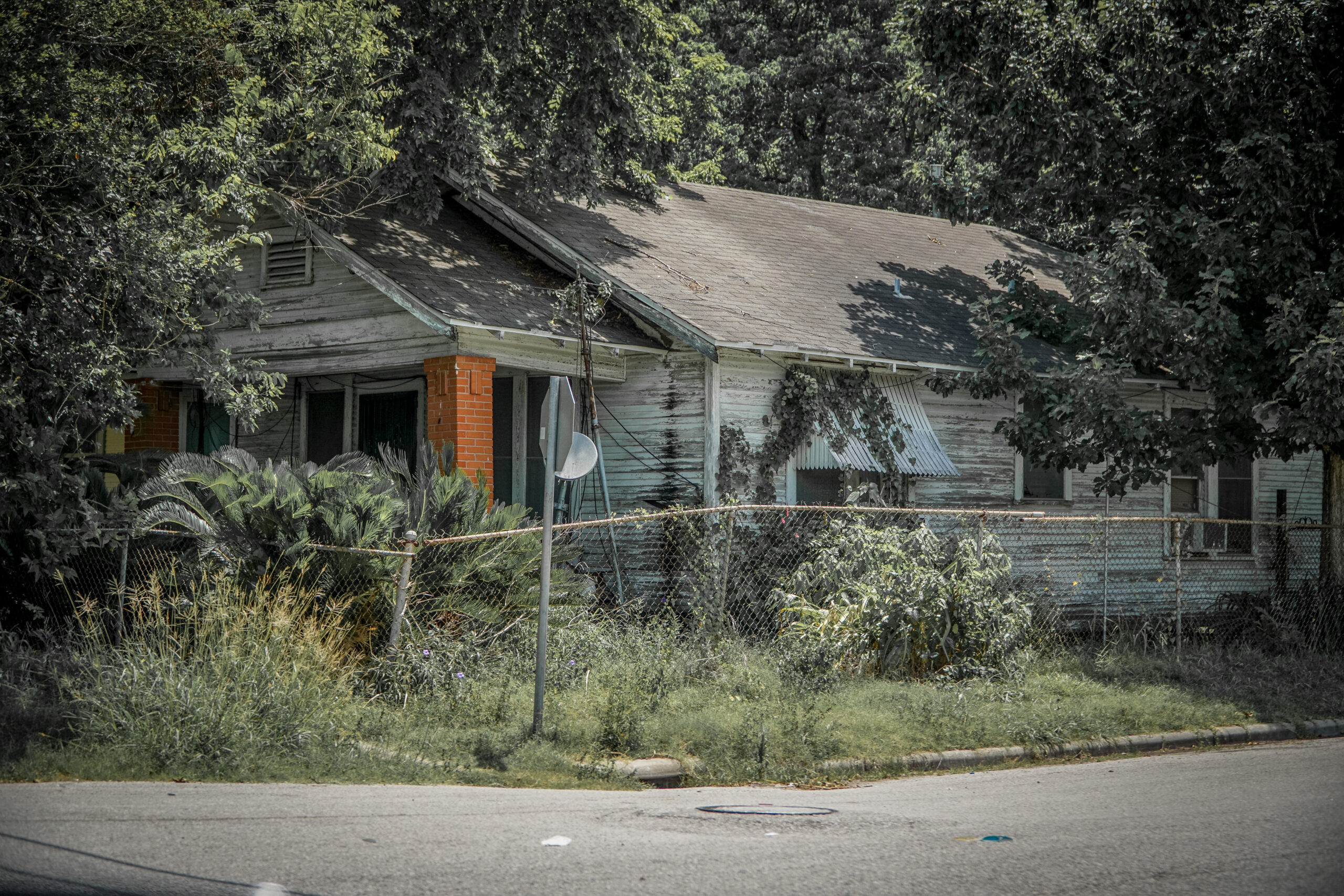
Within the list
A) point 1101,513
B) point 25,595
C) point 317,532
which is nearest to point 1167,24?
point 1101,513

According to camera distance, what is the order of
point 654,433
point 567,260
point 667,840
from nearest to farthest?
point 667,840 → point 654,433 → point 567,260

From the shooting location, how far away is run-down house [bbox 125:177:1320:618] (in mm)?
13820

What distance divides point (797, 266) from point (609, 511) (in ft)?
19.2

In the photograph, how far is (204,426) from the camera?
16.2m

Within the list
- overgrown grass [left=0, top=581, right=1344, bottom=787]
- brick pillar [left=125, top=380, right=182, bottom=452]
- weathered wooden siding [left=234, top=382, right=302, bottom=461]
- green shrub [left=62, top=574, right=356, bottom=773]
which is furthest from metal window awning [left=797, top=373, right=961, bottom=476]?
brick pillar [left=125, top=380, right=182, bottom=452]

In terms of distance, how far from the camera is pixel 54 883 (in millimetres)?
5016

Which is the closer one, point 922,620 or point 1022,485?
point 922,620

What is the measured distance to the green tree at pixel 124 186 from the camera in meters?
9.46

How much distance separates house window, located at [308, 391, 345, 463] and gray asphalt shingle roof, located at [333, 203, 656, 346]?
7.98 feet

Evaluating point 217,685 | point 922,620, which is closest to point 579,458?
point 217,685

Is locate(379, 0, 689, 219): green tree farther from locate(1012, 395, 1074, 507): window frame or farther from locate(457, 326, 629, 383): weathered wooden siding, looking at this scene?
locate(1012, 395, 1074, 507): window frame

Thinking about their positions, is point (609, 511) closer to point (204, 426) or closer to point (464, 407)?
point (464, 407)

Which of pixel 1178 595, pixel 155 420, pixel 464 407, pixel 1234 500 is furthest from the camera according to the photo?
pixel 1234 500

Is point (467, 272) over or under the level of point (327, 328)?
over
